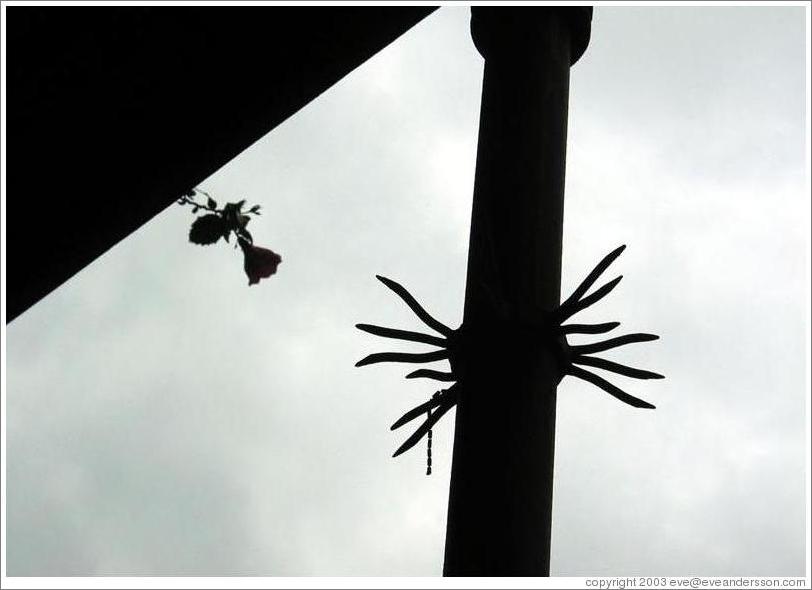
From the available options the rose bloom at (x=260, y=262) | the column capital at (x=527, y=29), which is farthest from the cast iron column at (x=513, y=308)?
the rose bloom at (x=260, y=262)

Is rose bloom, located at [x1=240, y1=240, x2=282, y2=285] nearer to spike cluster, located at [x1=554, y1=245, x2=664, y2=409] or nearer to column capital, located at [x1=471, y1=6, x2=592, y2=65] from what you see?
spike cluster, located at [x1=554, y1=245, x2=664, y2=409]

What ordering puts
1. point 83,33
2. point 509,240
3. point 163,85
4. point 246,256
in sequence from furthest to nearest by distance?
point 509,240, point 246,256, point 163,85, point 83,33

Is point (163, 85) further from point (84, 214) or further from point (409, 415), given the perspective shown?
point (409, 415)

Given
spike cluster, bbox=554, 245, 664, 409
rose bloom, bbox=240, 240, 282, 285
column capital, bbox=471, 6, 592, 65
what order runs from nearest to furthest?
1. rose bloom, bbox=240, 240, 282, 285
2. spike cluster, bbox=554, 245, 664, 409
3. column capital, bbox=471, 6, 592, 65

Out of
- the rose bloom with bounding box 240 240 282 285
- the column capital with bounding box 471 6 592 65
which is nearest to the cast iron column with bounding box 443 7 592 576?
the column capital with bounding box 471 6 592 65

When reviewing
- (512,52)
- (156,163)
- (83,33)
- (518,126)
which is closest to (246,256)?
(156,163)

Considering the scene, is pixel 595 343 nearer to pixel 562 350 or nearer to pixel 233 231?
pixel 562 350
